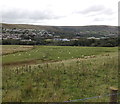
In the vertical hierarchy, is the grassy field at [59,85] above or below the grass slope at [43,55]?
above

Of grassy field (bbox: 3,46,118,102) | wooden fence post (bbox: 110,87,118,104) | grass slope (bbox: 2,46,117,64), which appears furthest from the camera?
grass slope (bbox: 2,46,117,64)

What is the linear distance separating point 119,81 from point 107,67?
10.7ft

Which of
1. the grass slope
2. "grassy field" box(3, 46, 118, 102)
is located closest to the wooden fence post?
"grassy field" box(3, 46, 118, 102)

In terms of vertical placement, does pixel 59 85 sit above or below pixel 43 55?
above

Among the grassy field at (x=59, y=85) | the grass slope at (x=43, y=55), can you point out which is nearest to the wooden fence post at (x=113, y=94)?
the grassy field at (x=59, y=85)

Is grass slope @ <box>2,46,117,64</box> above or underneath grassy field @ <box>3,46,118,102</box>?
underneath

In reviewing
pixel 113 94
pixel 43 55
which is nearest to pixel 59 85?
pixel 113 94

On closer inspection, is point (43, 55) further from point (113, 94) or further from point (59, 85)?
point (113, 94)

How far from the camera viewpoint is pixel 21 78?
35.2ft

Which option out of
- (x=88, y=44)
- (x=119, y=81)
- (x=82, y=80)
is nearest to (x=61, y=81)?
(x=82, y=80)

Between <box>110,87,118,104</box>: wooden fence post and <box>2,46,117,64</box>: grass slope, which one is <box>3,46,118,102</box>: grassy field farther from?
<box>2,46,117,64</box>: grass slope

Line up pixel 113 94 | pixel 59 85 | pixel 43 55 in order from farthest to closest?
pixel 43 55 → pixel 59 85 → pixel 113 94

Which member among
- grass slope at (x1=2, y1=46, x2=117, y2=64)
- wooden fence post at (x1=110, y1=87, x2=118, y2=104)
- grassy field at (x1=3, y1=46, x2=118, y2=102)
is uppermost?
wooden fence post at (x1=110, y1=87, x2=118, y2=104)

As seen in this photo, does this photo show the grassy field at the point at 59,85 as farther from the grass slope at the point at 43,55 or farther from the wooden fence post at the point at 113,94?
the grass slope at the point at 43,55
